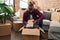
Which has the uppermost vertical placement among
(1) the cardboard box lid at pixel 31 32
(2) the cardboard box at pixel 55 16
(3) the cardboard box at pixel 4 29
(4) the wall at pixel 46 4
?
(4) the wall at pixel 46 4

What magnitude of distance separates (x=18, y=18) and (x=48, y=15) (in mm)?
1240

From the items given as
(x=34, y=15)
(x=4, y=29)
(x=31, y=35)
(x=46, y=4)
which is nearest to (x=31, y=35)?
(x=31, y=35)

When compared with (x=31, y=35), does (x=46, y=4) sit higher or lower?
higher

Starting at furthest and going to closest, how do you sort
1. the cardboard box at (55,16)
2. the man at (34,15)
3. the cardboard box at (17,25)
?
1. the cardboard box at (17,25)
2. the cardboard box at (55,16)
3. the man at (34,15)

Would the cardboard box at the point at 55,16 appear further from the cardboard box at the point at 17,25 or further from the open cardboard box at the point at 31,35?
the open cardboard box at the point at 31,35

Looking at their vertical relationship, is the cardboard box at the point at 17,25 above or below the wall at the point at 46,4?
below

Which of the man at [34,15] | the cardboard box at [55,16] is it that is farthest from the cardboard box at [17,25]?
the cardboard box at [55,16]

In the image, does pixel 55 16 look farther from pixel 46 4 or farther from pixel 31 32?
pixel 31 32

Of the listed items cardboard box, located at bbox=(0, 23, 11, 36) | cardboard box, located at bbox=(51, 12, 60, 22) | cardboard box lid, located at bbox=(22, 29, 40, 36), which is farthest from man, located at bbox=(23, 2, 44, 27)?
cardboard box, located at bbox=(51, 12, 60, 22)

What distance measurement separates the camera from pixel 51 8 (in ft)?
17.7

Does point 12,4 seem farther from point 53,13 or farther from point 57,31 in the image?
point 57,31

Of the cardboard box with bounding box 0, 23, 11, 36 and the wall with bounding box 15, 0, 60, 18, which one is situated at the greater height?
the wall with bounding box 15, 0, 60, 18

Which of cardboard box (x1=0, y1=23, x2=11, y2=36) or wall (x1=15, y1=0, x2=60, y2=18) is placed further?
wall (x1=15, y1=0, x2=60, y2=18)

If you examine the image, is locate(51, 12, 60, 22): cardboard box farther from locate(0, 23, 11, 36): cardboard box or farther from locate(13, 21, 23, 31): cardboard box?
locate(0, 23, 11, 36): cardboard box
